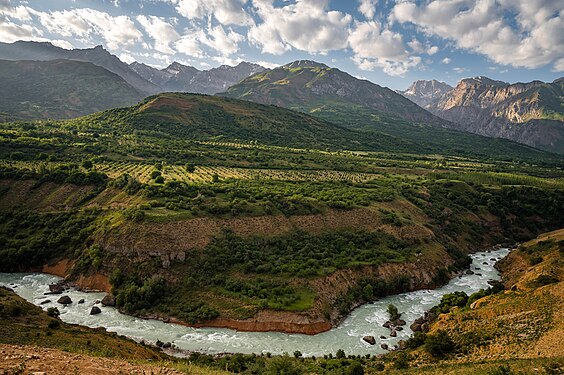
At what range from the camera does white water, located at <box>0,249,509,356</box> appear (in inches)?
2176

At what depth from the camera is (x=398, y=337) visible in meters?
59.0

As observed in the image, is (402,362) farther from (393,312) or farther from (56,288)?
(56,288)

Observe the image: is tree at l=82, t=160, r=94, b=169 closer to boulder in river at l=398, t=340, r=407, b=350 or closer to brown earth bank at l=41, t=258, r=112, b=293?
brown earth bank at l=41, t=258, r=112, b=293

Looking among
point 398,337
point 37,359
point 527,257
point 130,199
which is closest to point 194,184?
point 130,199

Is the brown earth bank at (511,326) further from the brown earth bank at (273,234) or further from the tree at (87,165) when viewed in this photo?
the tree at (87,165)

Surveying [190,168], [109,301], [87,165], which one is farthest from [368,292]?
[87,165]

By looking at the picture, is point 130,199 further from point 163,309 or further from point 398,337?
point 398,337

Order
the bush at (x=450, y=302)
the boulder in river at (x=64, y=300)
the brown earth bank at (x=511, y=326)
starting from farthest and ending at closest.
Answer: the bush at (x=450, y=302) < the boulder in river at (x=64, y=300) < the brown earth bank at (x=511, y=326)

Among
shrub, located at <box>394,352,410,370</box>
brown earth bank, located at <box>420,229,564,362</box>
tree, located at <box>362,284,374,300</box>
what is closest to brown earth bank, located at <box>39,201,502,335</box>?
tree, located at <box>362,284,374,300</box>

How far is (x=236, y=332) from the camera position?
5906cm

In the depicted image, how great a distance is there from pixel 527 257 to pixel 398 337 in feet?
177

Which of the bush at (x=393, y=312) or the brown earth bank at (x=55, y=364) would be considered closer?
the brown earth bank at (x=55, y=364)

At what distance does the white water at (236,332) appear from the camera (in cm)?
5528

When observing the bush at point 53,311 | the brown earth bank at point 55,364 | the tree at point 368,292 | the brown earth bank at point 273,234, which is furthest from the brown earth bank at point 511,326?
the bush at point 53,311
